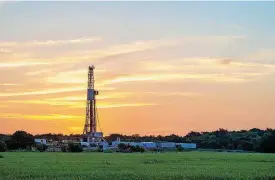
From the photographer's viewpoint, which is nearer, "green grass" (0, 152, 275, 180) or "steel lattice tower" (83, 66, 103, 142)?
"green grass" (0, 152, 275, 180)

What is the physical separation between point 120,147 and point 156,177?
10043 cm

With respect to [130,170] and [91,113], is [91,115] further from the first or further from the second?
[130,170]

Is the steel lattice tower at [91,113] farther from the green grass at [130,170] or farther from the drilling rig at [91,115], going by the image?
the green grass at [130,170]

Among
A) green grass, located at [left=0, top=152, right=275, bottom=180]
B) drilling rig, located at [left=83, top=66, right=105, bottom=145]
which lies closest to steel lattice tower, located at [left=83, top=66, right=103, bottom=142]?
drilling rig, located at [left=83, top=66, right=105, bottom=145]

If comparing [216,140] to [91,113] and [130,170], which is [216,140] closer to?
[91,113]

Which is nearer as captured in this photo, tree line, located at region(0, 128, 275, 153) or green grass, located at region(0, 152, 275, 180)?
green grass, located at region(0, 152, 275, 180)

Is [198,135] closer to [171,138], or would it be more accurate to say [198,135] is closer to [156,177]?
[171,138]

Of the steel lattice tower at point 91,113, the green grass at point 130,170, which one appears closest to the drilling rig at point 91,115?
the steel lattice tower at point 91,113

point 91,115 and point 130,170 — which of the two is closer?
point 130,170

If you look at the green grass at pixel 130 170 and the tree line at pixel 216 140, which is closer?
the green grass at pixel 130 170

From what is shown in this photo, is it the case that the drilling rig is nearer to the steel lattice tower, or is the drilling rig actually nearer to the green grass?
the steel lattice tower

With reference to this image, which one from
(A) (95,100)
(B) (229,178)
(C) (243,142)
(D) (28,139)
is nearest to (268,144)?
(C) (243,142)

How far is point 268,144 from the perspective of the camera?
4766 inches

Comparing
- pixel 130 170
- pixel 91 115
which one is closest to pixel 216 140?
pixel 91 115
